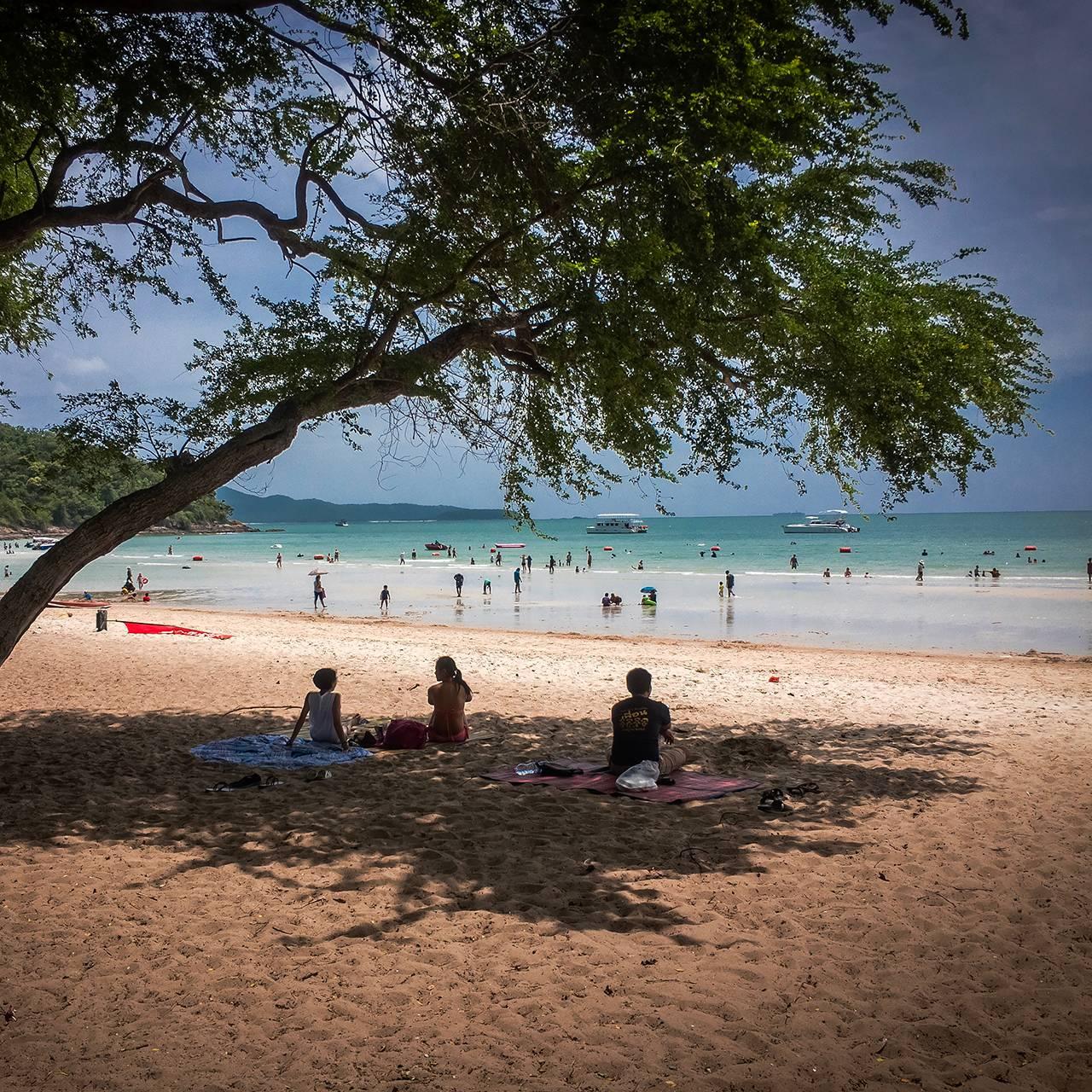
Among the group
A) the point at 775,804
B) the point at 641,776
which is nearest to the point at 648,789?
the point at 641,776

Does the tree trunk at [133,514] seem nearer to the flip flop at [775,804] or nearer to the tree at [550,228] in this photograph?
the tree at [550,228]

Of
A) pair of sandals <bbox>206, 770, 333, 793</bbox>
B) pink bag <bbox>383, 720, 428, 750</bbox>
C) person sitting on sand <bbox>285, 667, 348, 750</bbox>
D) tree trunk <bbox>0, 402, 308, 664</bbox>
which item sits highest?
tree trunk <bbox>0, 402, 308, 664</bbox>

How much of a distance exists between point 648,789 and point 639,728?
56 cm

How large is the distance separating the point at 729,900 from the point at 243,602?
137 ft

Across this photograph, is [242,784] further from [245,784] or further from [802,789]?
[802,789]

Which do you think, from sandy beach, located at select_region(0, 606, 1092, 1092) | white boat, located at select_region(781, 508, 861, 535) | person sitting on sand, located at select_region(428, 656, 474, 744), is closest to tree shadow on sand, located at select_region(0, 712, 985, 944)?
sandy beach, located at select_region(0, 606, 1092, 1092)

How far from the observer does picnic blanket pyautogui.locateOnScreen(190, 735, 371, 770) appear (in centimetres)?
927

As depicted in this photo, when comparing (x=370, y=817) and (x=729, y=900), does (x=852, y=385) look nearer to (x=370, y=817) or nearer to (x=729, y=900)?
(x=729, y=900)

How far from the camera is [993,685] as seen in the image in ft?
52.6

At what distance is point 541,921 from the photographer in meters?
5.21

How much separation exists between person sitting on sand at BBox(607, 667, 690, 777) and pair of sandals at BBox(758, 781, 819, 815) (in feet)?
3.20

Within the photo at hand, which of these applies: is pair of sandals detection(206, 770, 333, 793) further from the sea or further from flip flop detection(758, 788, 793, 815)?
flip flop detection(758, 788, 793, 815)

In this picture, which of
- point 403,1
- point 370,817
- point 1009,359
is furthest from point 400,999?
point 1009,359

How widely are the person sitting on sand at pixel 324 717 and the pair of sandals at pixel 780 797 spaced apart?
4649mm
